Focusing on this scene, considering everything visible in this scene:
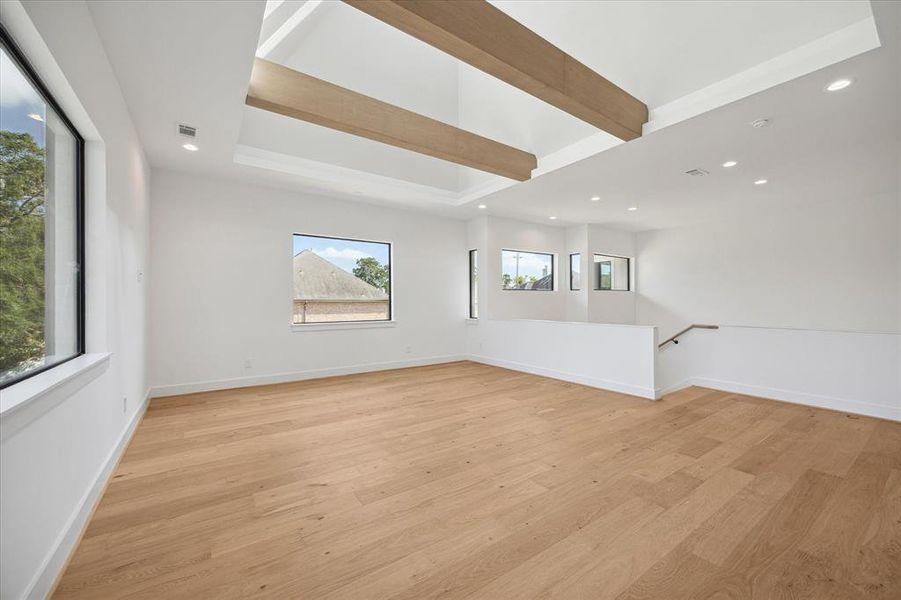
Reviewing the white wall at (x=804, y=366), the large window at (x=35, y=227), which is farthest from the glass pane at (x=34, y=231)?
the white wall at (x=804, y=366)

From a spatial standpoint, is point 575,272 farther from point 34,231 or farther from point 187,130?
point 34,231

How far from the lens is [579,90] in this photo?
2.88m

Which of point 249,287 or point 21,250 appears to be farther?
point 249,287

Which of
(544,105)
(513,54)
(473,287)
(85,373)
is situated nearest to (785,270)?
(473,287)

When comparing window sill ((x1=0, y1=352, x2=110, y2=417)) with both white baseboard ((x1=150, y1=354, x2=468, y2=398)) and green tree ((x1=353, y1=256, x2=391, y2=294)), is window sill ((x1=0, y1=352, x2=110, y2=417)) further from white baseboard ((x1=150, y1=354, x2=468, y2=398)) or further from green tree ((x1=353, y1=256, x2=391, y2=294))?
→ green tree ((x1=353, y1=256, x2=391, y2=294))

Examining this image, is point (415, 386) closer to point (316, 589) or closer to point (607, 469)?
point (607, 469)

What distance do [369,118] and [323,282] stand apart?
2857mm

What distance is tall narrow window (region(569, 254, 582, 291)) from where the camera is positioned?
768 cm

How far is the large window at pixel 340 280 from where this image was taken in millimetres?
5430

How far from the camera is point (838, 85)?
2.64 meters

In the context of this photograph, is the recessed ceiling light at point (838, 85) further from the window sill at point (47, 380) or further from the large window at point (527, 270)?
the window sill at point (47, 380)

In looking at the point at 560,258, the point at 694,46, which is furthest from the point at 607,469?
the point at 560,258

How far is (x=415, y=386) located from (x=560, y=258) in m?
4.51

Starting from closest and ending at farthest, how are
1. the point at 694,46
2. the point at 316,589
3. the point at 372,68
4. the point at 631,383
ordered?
the point at 316,589
the point at 694,46
the point at 372,68
the point at 631,383
